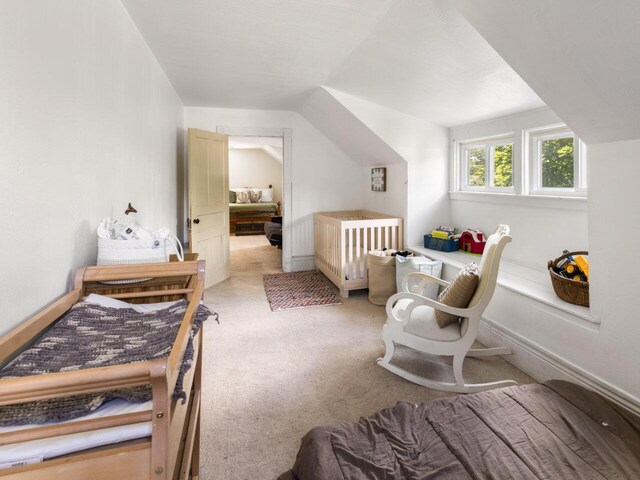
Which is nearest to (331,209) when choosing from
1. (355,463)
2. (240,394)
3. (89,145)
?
(240,394)

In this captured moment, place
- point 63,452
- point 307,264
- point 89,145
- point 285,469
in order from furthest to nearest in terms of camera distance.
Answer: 1. point 307,264
2. point 89,145
3. point 285,469
4. point 63,452

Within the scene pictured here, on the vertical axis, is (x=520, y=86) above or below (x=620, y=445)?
above

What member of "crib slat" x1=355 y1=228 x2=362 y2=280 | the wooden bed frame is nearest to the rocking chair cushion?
"crib slat" x1=355 y1=228 x2=362 y2=280

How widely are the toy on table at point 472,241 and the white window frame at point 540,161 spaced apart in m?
0.69

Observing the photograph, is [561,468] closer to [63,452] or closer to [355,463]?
[355,463]

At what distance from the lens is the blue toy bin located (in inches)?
150

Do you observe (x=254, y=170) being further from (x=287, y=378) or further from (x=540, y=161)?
(x=287, y=378)

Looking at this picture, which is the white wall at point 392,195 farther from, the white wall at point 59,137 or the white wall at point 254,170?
the white wall at point 254,170

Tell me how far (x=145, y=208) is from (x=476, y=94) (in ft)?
9.32

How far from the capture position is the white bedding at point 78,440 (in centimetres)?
67

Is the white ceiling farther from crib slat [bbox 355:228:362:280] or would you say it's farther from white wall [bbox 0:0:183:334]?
crib slat [bbox 355:228:362:280]

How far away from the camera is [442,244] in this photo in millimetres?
3830

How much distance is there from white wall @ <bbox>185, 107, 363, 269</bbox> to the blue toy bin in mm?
1616

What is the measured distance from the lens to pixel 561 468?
1.22m
